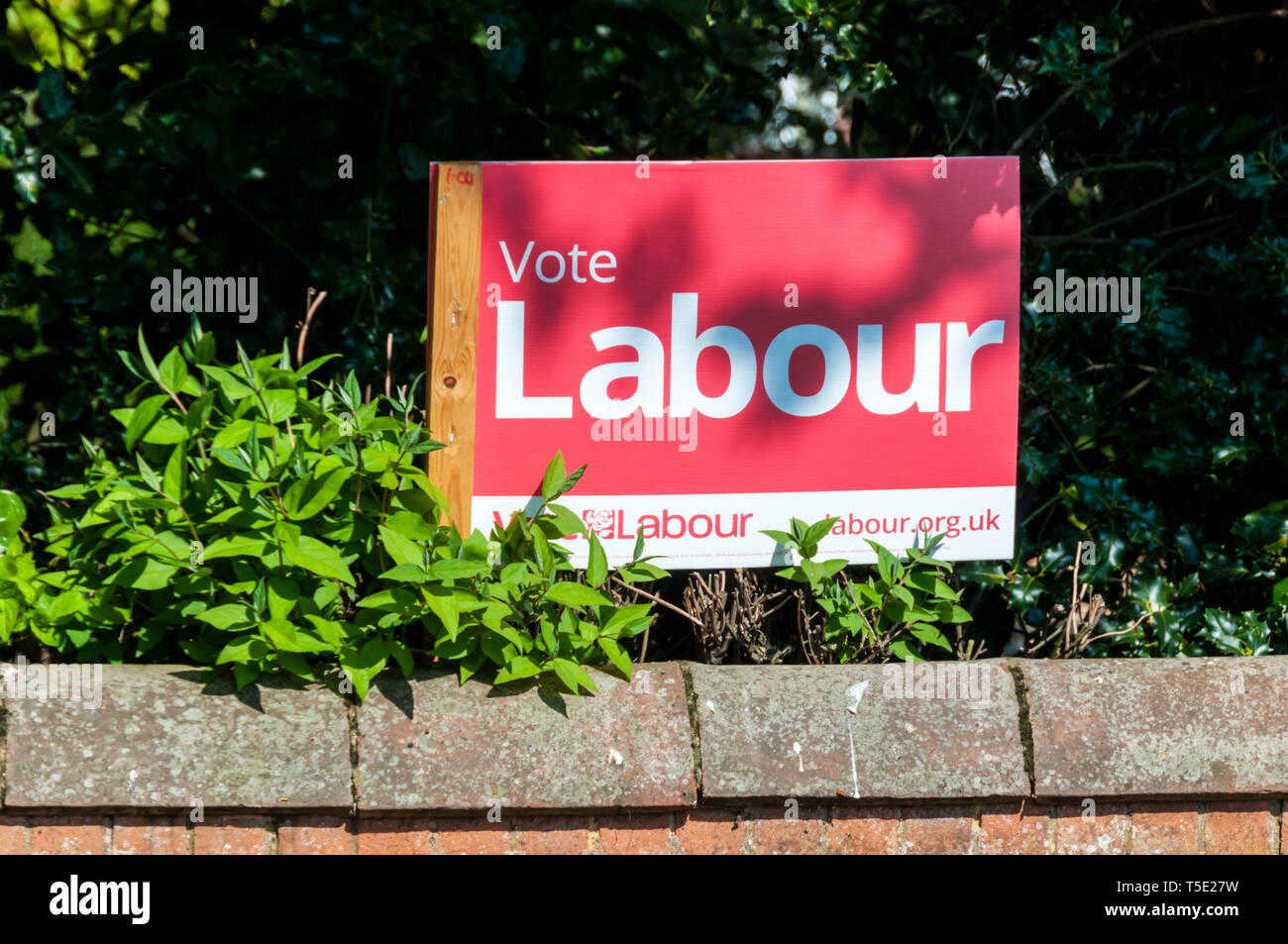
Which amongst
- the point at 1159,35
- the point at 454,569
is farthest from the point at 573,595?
the point at 1159,35

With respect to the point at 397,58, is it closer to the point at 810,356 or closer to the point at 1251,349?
the point at 810,356

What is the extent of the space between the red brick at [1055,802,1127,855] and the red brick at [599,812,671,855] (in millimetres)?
928

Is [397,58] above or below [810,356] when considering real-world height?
above

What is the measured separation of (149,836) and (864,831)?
157cm

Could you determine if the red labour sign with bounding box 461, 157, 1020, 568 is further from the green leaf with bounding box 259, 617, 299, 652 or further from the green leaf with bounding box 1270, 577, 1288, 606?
the green leaf with bounding box 1270, 577, 1288, 606

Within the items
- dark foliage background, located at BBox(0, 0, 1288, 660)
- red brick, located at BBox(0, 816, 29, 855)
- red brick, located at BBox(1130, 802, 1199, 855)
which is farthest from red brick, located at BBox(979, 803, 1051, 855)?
red brick, located at BBox(0, 816, 29, 855)

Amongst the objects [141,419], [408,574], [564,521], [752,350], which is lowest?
[408,574]

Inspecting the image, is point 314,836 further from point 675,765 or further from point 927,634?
point 927,634

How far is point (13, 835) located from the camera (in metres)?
2.23

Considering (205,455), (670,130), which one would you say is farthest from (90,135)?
(670,130)

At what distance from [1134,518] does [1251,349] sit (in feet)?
2.17

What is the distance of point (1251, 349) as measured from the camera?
3.32 m

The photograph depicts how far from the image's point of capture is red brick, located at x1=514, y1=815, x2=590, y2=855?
2348mm

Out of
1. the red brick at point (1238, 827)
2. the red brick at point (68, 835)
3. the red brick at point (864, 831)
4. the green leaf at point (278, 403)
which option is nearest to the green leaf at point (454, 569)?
the green leaf at point (278, 403)
